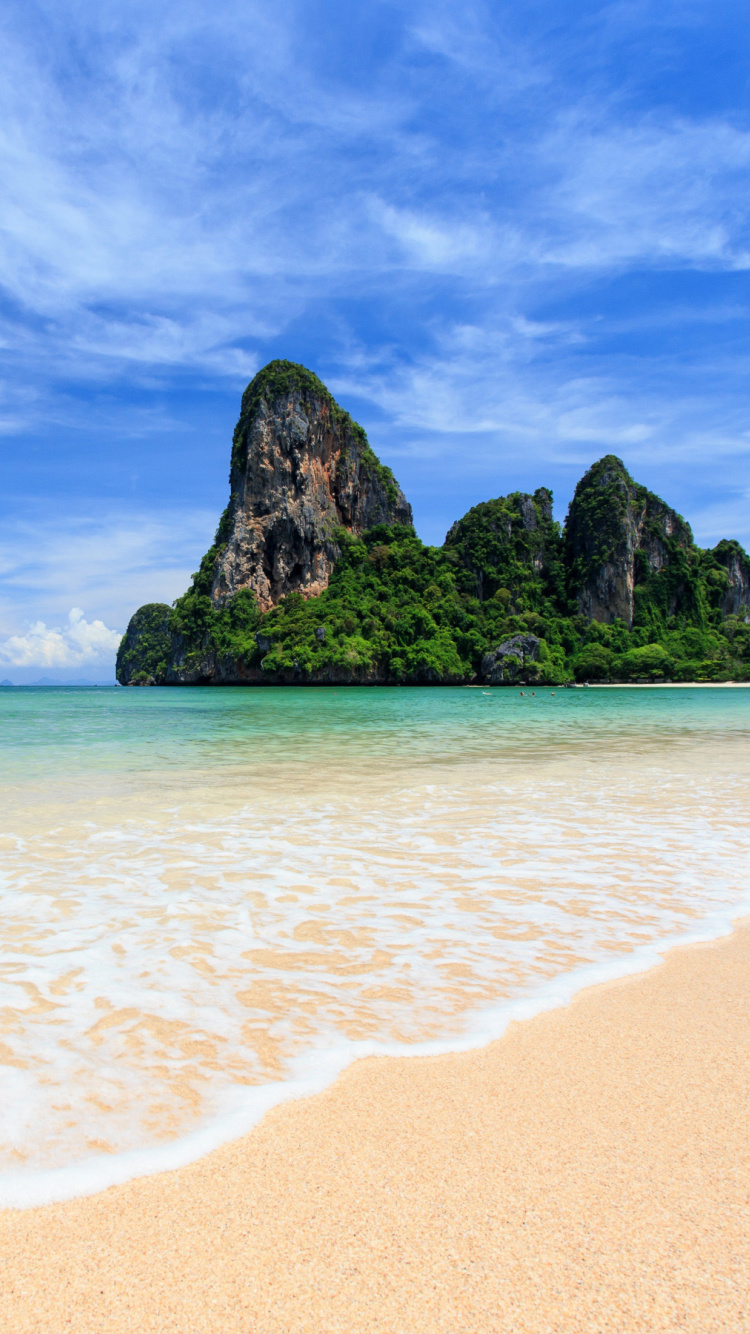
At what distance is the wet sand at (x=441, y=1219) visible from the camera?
1227 mm

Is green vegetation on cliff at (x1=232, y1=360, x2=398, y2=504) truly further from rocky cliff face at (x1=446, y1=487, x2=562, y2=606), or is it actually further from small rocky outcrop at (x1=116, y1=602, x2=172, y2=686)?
small rocky outcrop at (x1=116, y1=602, x2=172, y2=686)

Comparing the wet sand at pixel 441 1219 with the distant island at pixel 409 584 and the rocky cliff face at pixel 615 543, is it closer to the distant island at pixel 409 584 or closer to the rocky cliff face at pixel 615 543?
the distant island at pixel 409 584

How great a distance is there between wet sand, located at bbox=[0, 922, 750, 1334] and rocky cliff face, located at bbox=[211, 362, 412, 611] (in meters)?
82.1

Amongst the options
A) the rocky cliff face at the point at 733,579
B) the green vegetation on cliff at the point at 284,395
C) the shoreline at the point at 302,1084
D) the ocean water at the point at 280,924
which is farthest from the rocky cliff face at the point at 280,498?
the shoreline at the point at 302,1084

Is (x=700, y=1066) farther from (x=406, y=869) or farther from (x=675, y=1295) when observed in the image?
(x=406, y=869)

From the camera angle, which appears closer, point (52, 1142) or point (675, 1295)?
point (675, 1295)

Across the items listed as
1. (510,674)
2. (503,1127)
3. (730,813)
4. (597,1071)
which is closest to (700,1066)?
(597,1071)

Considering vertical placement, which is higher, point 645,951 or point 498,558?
point 498,558

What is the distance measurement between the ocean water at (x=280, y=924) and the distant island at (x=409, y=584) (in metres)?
62.2

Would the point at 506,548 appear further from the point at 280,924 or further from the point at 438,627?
the point at 280,924

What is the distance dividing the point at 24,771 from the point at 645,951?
869 centimetres

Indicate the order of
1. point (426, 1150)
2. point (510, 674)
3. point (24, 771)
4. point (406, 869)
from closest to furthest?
point (426, 1150)
point (406, 869)
point (24, 771)
point (510, 674)

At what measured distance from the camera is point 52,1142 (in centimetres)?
178

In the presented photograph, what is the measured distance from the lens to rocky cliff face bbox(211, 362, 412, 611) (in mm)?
82125
